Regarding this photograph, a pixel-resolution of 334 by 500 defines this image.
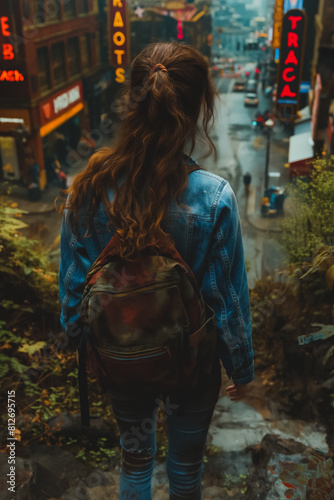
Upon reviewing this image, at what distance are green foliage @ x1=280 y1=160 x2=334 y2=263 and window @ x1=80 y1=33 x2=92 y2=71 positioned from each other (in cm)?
2563

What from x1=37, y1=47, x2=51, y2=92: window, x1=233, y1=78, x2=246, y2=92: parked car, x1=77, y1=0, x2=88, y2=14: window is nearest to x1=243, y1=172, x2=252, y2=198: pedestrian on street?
x1=37, y1=47, x2=51, y2=92: window

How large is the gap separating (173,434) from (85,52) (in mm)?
31234

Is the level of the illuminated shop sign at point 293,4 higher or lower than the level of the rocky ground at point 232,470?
higher

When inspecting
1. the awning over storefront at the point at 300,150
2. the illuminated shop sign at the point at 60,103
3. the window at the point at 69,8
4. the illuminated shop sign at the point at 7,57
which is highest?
the window at the point at 69,8

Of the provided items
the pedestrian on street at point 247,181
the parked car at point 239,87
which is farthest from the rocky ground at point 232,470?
the parked car at point 239,87

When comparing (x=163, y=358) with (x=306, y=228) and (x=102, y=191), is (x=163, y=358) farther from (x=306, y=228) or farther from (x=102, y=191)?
(x=306, y=228)

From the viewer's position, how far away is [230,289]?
6.75 feet

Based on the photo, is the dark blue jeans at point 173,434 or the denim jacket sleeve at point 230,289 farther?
the dark blue jeans at point 173,434

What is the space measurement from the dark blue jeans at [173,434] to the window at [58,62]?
2594 centimetres

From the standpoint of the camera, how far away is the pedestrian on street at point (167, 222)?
6.05ft

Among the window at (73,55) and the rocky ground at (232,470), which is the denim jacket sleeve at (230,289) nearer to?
the rocky ground at (232,470)

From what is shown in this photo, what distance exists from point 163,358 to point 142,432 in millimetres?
580

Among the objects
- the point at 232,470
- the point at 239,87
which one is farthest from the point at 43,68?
the point at 239,87

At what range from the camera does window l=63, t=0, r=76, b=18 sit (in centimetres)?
2634
